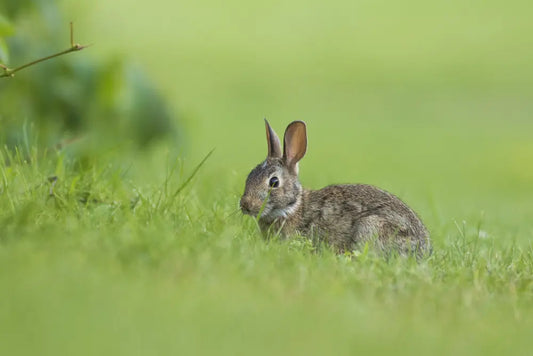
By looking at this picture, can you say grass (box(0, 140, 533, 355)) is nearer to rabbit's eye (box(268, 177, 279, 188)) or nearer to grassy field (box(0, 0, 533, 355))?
grassy field (box(0, 0, 533, 355))

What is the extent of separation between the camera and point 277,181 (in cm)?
775

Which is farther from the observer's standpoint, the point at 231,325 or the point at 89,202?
the point at 89,202

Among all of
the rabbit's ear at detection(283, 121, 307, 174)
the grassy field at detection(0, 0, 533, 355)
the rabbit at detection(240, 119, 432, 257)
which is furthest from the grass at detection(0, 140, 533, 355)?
the rabbit's ear at detection(283, 121, 307, 174)

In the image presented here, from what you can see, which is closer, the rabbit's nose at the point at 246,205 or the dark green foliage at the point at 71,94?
the rabbit's nose at the point at 246,205

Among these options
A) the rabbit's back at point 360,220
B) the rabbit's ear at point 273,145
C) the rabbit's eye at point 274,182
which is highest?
the rabbit's ear at point 273,145

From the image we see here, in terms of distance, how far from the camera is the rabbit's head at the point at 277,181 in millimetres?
7508

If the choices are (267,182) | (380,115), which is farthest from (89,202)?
(380,115)

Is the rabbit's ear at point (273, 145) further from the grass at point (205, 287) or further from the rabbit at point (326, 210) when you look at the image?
the grass at point (205, 287)

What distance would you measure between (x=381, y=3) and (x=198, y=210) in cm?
2317

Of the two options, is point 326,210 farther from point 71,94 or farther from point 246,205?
point 71,94

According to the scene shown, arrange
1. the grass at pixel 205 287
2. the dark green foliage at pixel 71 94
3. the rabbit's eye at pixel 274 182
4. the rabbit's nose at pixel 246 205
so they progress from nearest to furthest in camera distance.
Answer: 1. the grass at pixel 205 287
2. the rabbit's nose at pixel 246 205
3. the rabbit's eye at pixel 274 182
4. the dark green foliage at pixel 71 94

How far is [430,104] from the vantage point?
25484 mm

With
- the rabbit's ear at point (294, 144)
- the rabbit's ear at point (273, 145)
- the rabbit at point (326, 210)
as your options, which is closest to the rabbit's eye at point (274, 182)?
the rabbit at point (326, 210)

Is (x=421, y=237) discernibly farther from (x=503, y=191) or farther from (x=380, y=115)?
(x=380, y=115)
